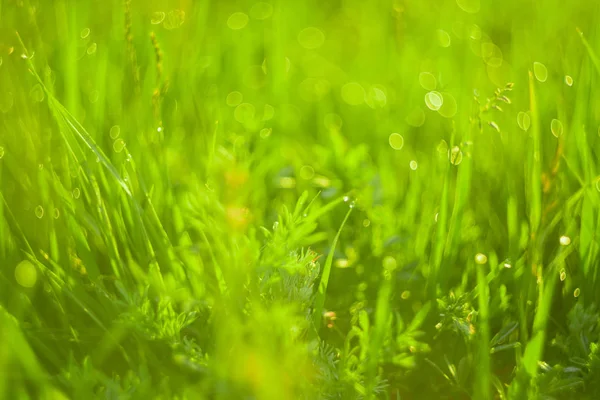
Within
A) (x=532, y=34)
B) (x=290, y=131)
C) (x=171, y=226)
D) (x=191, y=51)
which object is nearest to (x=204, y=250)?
(x=171, y=226)

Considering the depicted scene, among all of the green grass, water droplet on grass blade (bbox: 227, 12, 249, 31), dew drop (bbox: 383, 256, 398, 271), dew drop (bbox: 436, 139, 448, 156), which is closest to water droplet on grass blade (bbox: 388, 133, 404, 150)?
the green grass

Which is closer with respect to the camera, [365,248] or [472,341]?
[472,341]

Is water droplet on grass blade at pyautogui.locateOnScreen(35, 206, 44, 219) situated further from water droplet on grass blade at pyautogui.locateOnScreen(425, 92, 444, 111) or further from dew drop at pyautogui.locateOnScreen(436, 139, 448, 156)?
water droplet on grass blade at pyautogui.locateOnScreen(425, 92, 444, 111)

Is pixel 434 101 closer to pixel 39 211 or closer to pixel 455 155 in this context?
pixel 455 155

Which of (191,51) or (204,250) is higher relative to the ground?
(191,51)

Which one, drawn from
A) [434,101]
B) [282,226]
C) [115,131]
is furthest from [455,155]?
[115,131]

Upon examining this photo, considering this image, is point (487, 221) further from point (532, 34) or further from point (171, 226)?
point (532, 34)
